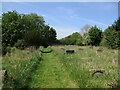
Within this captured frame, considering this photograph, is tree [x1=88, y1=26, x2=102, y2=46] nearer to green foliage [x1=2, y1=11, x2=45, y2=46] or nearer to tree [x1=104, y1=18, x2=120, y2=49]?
tree [x1=104, y1=18, x2=120, y2=49]

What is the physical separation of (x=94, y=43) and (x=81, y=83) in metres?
42.3

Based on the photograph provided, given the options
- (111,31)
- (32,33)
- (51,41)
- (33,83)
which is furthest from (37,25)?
(33,83)

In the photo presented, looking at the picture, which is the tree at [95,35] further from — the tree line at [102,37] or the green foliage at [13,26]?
the green foliage at [13,26]

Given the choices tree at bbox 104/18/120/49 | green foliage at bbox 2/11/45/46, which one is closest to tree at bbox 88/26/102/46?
tree at bbox 104/18/120/49

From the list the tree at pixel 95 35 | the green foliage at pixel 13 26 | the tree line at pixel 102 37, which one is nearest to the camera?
the tree line at pixel 102 37

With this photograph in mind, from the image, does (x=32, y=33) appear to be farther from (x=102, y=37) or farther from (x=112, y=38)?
(x=102, y=37)

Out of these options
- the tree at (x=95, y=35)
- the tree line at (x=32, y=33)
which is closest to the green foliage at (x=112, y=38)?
the tree line at (x=32, y=33)

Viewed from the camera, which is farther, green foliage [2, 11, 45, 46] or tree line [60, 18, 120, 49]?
green foliage [2, 11, 45, 46]

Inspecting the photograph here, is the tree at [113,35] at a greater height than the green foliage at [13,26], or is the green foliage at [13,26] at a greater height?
the green foliage at [13,26]

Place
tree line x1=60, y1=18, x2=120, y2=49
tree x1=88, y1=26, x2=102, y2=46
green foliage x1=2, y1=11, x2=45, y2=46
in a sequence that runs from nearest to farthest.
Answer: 1. tree line x1=60, y1=18, x2=120, y2=49
2. green foliage x1=2, y1=11, x2=45, y2=46
3. tree x1=88, y1=26, x2=102, y2=46

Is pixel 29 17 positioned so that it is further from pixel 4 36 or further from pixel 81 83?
pixel 81 83

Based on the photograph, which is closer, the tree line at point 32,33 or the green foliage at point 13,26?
the tree line at point 32,33

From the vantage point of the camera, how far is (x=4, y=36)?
136ft

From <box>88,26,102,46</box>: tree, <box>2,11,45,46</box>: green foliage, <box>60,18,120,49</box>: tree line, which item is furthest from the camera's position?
<box>88,26,102,46</box>: tree
